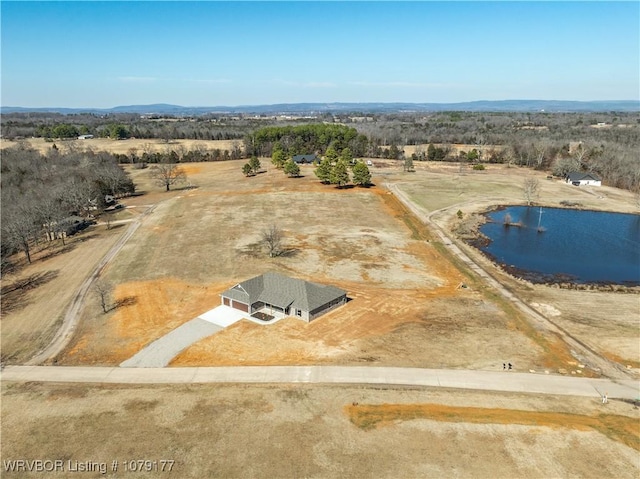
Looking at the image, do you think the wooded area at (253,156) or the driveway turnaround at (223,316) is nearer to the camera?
the driveway turnaround at (223,316)

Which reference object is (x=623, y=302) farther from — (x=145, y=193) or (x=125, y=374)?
(x=145, y=193)

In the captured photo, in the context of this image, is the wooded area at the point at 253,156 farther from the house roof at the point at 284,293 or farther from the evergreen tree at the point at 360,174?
the house roof at the point at 284,293

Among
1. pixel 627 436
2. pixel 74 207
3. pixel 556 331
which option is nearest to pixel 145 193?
pixel 74 207

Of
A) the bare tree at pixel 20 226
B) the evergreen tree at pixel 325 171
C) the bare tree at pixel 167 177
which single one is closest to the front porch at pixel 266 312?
the bare tree at pixel 20 226

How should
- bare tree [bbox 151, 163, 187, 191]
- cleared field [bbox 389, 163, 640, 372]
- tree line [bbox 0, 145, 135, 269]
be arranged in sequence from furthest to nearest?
bare tree [bbox 151, 163, 187, 191], tree line [bbox 0, 145, 135, 269], cleared field [bbox 389, 163, 640, 372]

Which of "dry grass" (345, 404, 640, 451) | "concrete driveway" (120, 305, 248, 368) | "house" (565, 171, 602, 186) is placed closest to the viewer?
"dry grass" (345, 404, 640, 451)

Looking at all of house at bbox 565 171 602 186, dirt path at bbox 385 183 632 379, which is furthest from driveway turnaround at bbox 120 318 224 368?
house at bbox 565 171 602 186

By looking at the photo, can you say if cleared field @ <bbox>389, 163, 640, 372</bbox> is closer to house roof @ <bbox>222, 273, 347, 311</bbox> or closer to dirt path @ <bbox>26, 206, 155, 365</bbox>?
house roof @ <bbox>222, 273, 347, 311</bbox>
